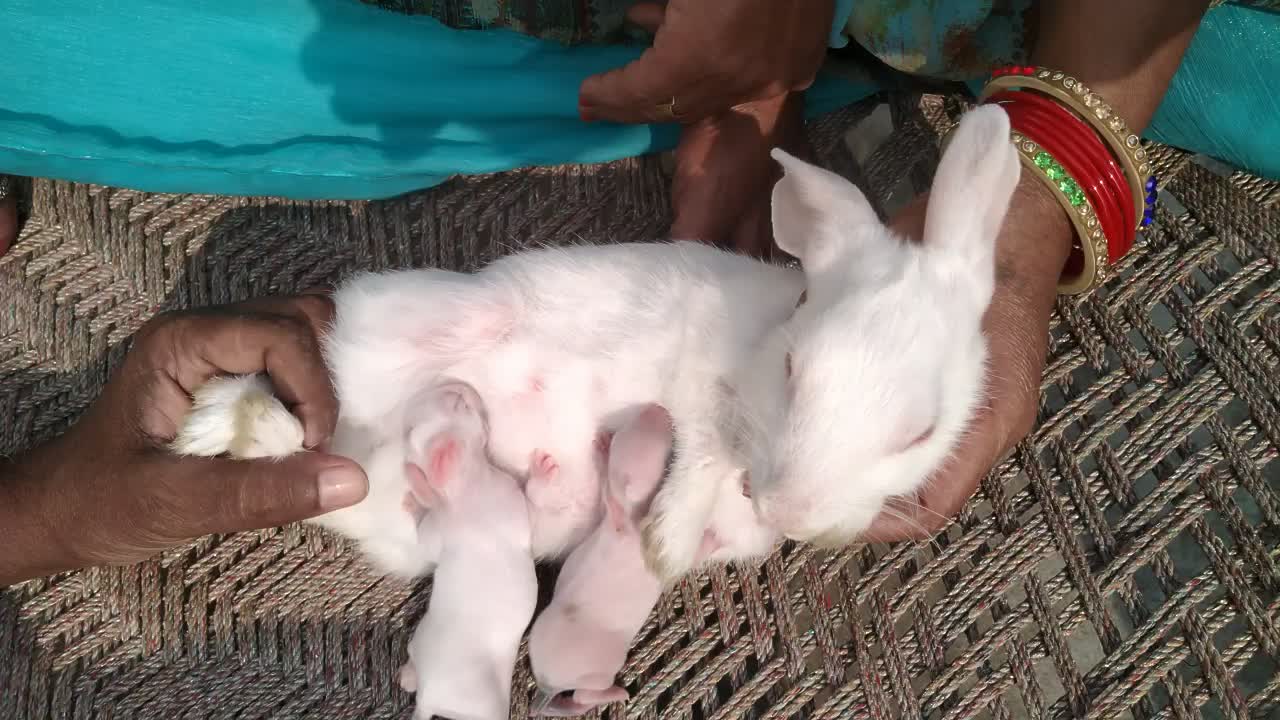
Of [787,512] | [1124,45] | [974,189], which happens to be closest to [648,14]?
[974,189]

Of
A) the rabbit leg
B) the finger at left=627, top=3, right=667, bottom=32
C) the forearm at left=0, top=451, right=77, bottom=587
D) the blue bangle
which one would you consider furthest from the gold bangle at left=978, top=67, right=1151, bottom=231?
the forearm at left=0, top=451, right=77, bottom=587

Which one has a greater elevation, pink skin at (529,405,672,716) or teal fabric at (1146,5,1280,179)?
teal fabric at (1146,5,1280,179)

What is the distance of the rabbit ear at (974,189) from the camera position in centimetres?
94

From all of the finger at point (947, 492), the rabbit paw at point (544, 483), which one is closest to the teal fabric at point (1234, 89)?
the finger at point (947, 492)

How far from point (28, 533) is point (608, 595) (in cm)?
74

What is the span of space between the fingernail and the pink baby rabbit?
4.5 inches

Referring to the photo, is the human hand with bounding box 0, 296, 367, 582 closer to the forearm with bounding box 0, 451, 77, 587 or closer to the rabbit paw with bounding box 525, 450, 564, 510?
the forearm with bounding box 0, 451, 77, 587

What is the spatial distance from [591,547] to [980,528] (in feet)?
1.80

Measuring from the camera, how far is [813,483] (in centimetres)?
91

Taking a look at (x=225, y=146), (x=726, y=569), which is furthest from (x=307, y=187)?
(x=726, y=569)

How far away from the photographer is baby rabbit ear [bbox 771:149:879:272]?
102 cm

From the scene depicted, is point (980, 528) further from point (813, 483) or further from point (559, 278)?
point (559, 278)

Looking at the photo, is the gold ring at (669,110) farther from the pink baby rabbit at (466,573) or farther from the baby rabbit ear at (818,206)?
the pink baby rabbit at (466,573)

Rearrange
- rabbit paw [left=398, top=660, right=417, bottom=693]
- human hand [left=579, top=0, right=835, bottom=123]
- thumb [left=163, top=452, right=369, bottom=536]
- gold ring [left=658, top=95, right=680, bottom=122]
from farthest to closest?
gold ring [left=658, top=95, right=680, bottom=122] → human hand [left=579, top=0, right=835, bottom=123] → rabbit paw [left=398, top=660, right=417, bottom=693] → thumb [left=163, top=452, right=369, bottom=536]
